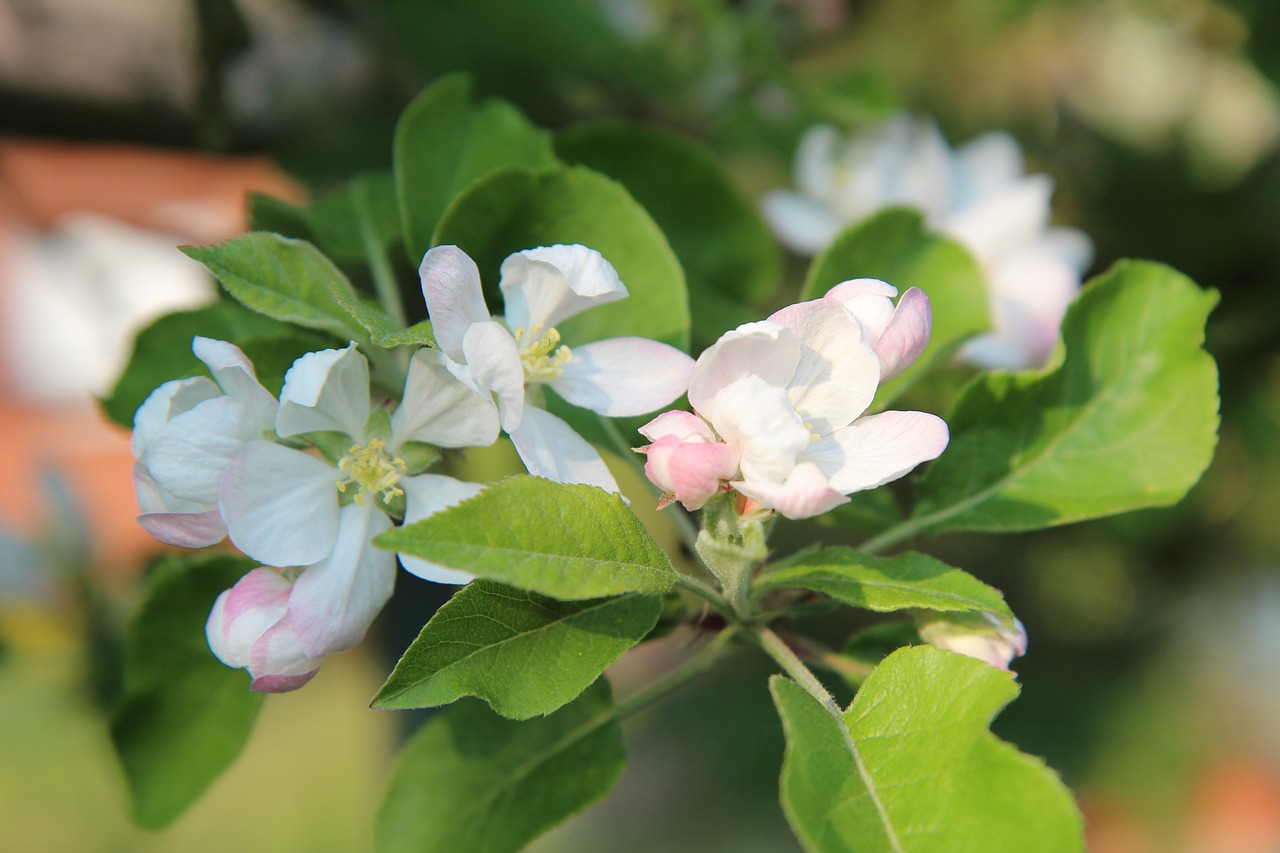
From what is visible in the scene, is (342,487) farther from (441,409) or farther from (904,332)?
(904,332)

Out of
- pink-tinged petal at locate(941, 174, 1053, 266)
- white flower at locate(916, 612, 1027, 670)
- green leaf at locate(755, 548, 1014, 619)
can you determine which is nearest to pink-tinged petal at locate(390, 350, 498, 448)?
green leaf at locate(755, 548, 1014, 619)

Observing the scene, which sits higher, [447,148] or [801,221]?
[447,148]

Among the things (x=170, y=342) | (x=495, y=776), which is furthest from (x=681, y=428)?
(x=170, y=342)

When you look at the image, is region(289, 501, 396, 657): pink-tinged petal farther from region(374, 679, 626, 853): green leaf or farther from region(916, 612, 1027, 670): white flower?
region(916, 612, 1027, 670): white flower

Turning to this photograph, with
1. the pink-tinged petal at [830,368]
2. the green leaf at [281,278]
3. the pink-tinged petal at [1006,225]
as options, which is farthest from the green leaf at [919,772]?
the pink-tinged petal at [1006,225]

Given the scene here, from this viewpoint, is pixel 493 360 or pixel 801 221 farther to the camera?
pixel 801 221
